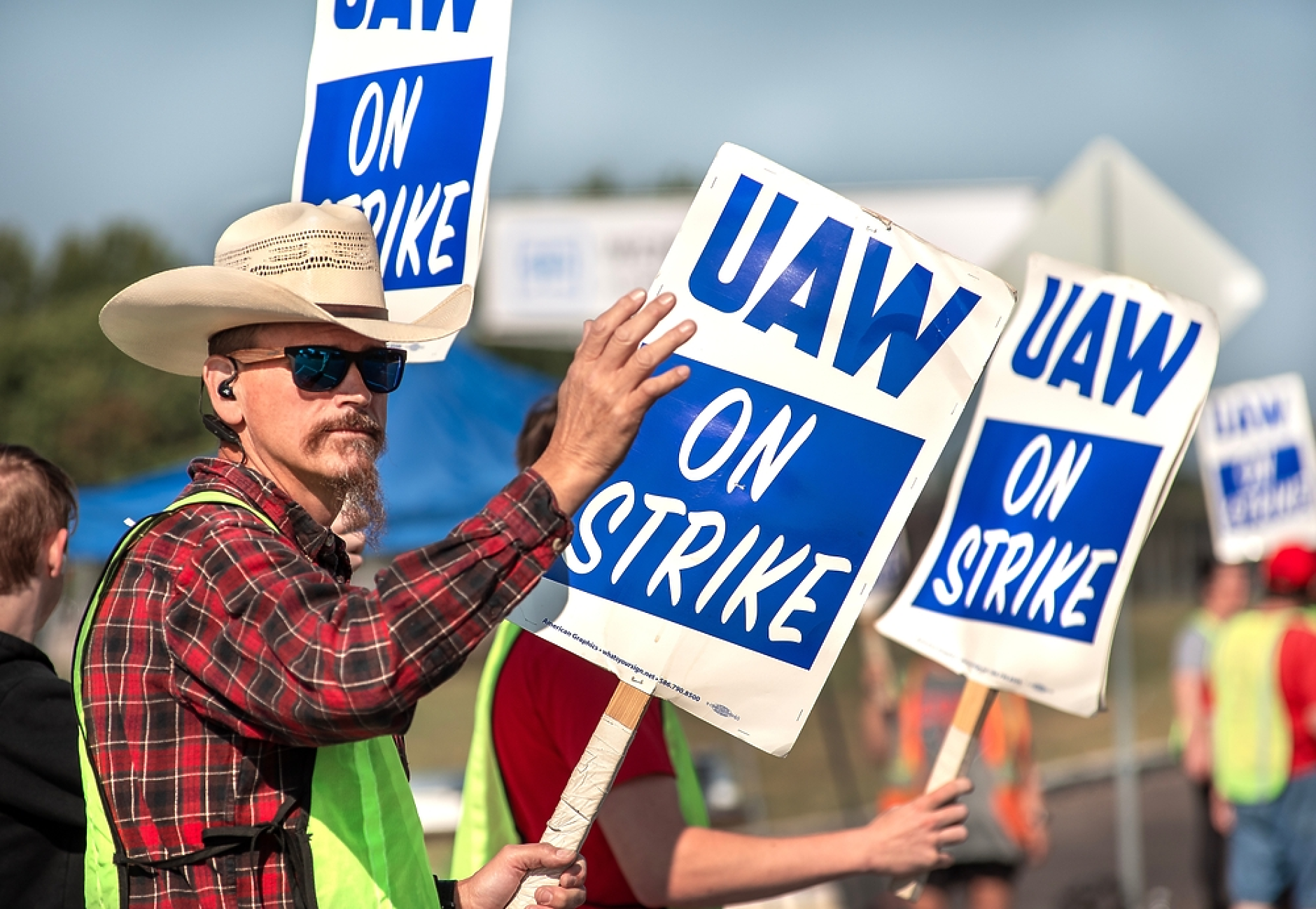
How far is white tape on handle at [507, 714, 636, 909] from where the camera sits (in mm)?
2223

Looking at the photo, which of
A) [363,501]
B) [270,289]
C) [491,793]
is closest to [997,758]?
[491,793]

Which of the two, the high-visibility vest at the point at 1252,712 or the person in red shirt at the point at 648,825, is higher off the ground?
the person in red shirt at the point at 648,825

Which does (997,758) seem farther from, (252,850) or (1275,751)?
(252,850)

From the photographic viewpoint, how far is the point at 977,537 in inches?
125

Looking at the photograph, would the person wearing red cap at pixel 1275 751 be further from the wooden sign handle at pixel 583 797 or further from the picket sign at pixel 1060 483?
the wooden sign handle at pixel 583 797

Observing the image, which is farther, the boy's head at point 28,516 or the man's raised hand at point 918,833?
the boy's head at point 28,516

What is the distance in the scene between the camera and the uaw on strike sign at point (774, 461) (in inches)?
91.9

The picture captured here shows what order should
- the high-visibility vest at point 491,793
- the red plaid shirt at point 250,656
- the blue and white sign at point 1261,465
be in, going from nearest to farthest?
the red plaid shirt at point 250,656, the high-visibility vest at point 491,793, the blue and white sign at point 1261,465

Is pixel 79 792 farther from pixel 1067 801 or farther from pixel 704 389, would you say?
pixel 1067 801

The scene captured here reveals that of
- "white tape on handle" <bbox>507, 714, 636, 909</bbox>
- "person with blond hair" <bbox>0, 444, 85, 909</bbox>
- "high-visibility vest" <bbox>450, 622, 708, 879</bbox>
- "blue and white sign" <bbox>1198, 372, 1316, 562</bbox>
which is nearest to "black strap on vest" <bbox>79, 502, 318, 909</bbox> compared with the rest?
"white tape on handle" <bbox>507, 714, 636, 909</bbox>

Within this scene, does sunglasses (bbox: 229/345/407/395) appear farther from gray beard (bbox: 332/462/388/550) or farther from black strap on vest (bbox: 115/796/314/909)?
black strap on vest (bbox: 115/796/314/909)

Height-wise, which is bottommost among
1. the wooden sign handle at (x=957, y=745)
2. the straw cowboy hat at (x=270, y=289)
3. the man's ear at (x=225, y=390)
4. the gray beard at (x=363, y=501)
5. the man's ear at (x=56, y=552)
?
the wooden sign handle at (x=957, y=745)

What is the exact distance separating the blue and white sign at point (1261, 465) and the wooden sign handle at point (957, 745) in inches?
258

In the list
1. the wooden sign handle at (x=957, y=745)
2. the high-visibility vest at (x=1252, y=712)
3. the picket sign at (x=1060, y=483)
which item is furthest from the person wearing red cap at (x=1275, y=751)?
the wooden sign handle at (x=957, y=745)
